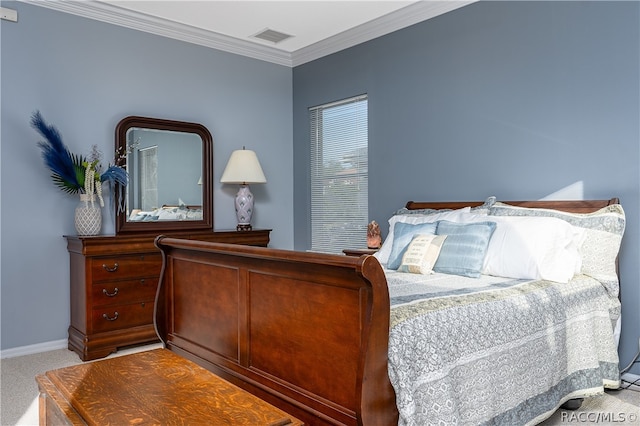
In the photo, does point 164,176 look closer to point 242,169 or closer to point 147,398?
point 242,169

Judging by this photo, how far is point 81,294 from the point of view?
360cm

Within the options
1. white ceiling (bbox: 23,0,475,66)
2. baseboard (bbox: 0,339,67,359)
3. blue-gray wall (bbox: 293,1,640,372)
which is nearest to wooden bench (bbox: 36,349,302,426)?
baseboard (bbox: 0,339,67,359)

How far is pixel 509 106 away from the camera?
135 inches

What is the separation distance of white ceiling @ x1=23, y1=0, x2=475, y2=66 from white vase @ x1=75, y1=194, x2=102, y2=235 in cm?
154

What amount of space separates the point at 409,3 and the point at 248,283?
9.44ft

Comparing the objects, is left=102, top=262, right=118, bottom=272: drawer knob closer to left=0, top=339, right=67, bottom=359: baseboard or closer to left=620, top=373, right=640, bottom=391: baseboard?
left=0, top=339, right=67, bottom=359: baseboard

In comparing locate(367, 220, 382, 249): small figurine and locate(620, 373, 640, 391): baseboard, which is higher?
locate(367, 220, 382, 249): small figurine

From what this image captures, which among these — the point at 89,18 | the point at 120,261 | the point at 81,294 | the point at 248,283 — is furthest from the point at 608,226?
the point at 89,18

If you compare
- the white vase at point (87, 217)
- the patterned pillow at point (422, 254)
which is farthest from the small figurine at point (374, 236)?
the white vase at point (87, 217)

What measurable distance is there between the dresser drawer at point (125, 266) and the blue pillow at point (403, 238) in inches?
76.2

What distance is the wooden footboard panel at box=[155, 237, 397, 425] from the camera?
1552 millimetres

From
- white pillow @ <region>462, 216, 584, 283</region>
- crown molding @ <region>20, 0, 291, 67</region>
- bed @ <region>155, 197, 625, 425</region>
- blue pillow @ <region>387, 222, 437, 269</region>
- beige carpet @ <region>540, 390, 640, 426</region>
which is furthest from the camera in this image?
crown molding @ <region>20, 0, 291, 67</region>

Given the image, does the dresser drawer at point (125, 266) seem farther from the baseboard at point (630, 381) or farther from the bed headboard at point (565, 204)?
the baseboard at point (630, 381)

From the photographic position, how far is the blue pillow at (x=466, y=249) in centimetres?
274
